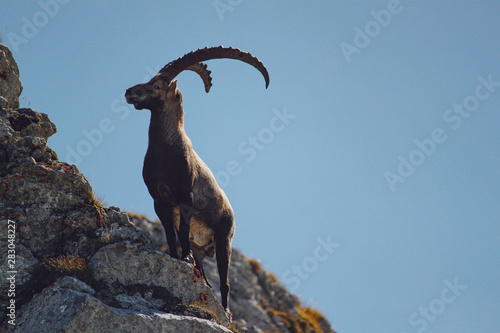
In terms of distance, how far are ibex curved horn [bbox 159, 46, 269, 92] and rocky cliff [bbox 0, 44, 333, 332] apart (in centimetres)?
264

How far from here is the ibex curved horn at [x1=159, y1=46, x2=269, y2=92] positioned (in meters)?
11.1

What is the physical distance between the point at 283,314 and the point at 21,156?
13.8m

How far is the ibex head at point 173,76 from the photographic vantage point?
1066cm

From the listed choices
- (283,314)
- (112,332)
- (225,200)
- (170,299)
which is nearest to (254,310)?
(283,314)

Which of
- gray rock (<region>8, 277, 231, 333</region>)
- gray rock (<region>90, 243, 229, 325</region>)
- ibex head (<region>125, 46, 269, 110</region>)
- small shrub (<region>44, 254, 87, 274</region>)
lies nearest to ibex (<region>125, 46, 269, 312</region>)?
ibex head (<region>125, 46, 269, 110</region>)

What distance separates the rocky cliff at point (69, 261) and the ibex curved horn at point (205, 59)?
2.64 meters

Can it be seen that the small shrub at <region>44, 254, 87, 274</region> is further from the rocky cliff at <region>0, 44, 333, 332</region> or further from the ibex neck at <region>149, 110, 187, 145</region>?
the ibex neck at <region>149, 110, 187, 145</region>

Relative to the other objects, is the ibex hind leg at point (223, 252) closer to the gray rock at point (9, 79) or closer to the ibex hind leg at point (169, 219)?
the ibex hind leg at point (169, 219)

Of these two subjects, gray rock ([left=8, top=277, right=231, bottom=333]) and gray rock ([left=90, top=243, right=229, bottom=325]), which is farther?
gray rock ([left=90, top=243, right=229, bottom=325])

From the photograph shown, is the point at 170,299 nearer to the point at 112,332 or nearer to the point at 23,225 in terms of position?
the point at 112,332

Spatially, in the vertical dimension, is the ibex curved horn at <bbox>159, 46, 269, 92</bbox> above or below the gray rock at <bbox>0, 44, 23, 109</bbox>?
below

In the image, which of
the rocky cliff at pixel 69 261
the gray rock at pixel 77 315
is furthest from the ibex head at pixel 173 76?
the gray rock at pixel 77 315

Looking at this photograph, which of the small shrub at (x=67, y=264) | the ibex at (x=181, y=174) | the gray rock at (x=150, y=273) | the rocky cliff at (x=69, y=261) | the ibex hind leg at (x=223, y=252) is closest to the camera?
the rocky cliff at (x=69, y=261)

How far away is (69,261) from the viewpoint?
916 cm
